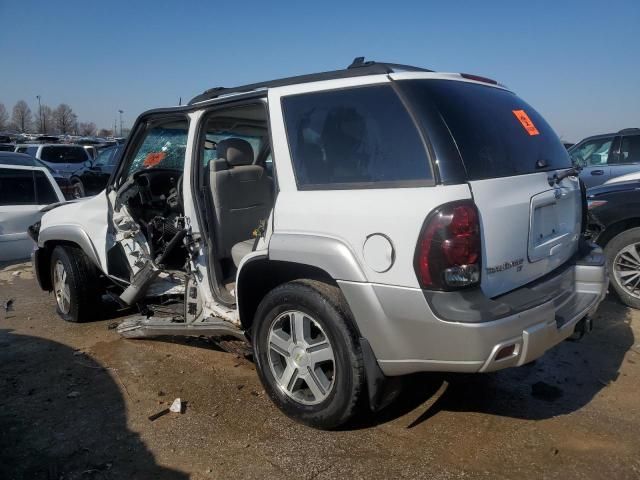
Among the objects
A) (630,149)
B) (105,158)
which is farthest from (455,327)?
(105,158)

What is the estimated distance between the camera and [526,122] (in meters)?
3.27

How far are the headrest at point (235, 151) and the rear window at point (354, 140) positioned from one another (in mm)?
1046

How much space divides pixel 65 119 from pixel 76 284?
9710 cm

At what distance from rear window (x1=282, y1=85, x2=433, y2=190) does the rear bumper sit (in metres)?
0.57

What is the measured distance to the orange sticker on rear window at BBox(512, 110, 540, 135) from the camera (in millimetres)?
3227

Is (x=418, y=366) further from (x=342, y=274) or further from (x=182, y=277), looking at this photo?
(x=182, y=277)

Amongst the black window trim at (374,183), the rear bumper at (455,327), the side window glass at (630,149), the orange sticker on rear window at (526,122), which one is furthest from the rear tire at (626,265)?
the side window glass at (630,149)

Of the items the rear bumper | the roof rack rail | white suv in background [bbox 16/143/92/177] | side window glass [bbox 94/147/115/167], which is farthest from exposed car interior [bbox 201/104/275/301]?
white suv in background [bbox 16/143/92/177]

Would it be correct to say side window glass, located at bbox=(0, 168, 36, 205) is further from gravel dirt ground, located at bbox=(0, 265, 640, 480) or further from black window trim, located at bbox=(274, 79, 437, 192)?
black window trim, located at bbox=(274, 79, 437, 192)

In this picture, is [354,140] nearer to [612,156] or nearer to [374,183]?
[374,183]

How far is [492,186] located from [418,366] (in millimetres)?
969

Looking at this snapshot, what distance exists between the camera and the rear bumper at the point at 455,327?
8.03 ft

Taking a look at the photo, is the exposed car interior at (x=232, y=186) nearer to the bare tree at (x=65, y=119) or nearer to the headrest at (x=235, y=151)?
the headrest at (x=235, y=151)

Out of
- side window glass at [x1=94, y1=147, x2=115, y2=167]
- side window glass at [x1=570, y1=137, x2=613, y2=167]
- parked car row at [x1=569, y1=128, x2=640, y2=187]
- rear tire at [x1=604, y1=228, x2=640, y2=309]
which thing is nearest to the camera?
rear tire at [x1=604, y1=228, x2=640, y2=309]
